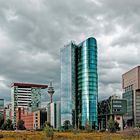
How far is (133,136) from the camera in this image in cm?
10000

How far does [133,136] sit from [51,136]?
22.4m

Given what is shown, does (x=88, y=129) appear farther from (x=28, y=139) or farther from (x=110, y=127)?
(x=28, y=139)

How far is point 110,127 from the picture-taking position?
16338 cm

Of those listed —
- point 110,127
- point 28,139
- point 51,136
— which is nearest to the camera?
point 28,139

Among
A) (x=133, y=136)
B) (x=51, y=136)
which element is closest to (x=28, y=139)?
(x=51, y=136)

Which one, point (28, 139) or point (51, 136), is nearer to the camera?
point (28, 139)

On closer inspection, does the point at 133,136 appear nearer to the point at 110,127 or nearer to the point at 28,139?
the point at 28,139

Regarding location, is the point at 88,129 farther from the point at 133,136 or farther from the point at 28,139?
the point at 28,139

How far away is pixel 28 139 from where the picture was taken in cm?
9069

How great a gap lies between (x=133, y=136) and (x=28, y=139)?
95.9 ft

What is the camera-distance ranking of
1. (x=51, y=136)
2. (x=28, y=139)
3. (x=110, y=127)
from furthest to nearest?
(x=110, y=127) < (x=51, y=136) < (x=28, y=139)

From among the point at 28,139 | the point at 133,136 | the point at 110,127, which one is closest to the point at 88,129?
the point at 110,127

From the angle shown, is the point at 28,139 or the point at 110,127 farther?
the point at 110,127

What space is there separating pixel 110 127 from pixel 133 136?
209ft
